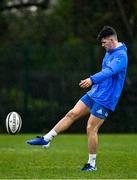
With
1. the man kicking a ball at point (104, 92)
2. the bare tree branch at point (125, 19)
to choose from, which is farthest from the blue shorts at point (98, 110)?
the bare tree branch at point (125, 19)

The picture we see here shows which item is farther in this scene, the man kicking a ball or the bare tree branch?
the bare tree branch

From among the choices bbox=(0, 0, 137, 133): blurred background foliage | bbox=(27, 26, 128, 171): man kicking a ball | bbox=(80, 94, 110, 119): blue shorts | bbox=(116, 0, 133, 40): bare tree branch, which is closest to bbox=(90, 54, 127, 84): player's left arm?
bbox=(27, 26, 128, 171): man kicking a ball

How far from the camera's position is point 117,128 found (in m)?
24.1

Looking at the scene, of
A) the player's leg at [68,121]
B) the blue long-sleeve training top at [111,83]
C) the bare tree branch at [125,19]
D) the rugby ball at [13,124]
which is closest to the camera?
the blue long-sleeve training top at [111,83]

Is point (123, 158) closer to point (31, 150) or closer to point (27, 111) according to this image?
point (31, 150)

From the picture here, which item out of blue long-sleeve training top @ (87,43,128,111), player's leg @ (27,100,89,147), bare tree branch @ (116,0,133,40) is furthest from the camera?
bare tree branch @ (116,0,133,40)

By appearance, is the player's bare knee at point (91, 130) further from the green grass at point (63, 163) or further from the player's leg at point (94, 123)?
the green grass at point (63, 163)

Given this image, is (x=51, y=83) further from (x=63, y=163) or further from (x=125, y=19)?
(x=63, y=163)

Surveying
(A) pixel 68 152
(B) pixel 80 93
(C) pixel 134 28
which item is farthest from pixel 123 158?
(C) pixel 134 28

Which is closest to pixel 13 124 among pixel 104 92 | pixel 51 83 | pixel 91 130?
pixel 91 130

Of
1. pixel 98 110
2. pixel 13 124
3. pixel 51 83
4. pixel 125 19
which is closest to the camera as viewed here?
pixel 98 110

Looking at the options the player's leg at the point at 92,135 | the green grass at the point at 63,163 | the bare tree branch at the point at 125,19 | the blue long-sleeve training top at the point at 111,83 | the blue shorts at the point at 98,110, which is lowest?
the green grass at the point at 63,163

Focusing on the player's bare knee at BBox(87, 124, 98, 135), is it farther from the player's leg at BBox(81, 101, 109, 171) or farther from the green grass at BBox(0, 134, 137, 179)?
the green grass at BBox(0, 134, 137, 179)

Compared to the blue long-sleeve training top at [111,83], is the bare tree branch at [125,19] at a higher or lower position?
higher
